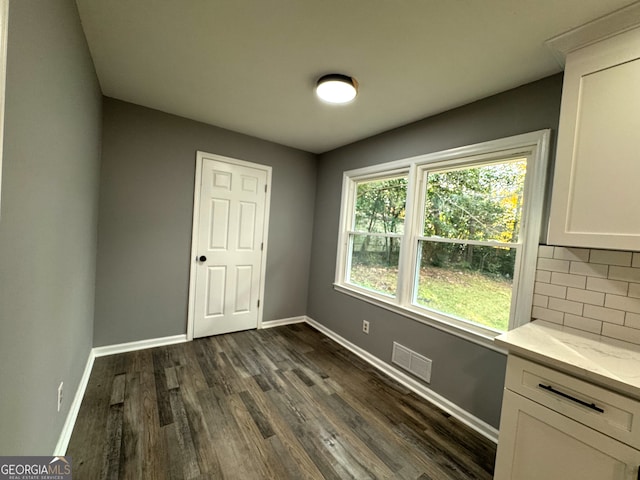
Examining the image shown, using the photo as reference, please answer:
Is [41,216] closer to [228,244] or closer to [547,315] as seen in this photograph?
[228,244]

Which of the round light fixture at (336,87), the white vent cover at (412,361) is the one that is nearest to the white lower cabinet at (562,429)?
the white vent cover at (412,361)

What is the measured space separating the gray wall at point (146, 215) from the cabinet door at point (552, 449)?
2.82 metres

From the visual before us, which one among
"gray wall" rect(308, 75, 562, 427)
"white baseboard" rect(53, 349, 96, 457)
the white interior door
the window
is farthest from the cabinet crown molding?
"white baseboard" rect(53, 349, 96, 457)

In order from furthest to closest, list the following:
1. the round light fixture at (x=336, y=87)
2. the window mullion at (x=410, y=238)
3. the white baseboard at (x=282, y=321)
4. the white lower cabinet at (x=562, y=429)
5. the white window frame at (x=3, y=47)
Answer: the white baseboard at (x=282, y=321), the window mullion at (x=410, y=238), the round light fixture at (x=336, y=87), the white lower cabinet at (x=562, y=429), the white window frame at (x=3, y=47)

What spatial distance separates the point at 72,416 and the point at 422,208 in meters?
2.89

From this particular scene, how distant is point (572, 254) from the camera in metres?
1.47

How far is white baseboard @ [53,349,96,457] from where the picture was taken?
1.40 metres

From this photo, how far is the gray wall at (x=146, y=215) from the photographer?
238 centimetres

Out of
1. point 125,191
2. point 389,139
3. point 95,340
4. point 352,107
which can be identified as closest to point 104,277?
point 95,340

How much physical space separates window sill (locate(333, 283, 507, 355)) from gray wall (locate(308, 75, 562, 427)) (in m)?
0.04

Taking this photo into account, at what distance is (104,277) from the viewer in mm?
2391

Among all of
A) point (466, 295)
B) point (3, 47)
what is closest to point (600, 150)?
point (466, 295)

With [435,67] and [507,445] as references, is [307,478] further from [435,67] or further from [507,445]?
[435,67]

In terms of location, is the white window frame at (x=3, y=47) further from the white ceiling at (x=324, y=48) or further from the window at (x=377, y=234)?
the window at (x=377, y=234)
